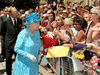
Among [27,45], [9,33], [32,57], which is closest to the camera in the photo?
[32,57]

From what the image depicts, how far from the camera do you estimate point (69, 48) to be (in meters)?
2.53

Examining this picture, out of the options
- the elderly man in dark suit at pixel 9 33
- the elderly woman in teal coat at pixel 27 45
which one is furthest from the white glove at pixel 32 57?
the elderly man in dark suit at pixel 9 33

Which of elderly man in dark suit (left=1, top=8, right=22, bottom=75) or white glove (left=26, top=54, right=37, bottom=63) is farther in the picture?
elderly man in dark suit (left=1, top=8, right=22, bottom=75)

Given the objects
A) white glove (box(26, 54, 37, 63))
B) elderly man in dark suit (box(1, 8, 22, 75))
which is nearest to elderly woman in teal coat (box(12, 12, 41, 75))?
white glove (box(26, 54, 37, 63))

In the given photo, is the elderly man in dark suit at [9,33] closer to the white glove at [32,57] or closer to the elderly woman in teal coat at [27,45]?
the elderly woman in teal coat at [27,45]

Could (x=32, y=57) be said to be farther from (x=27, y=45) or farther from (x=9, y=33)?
(x=9, y=33)

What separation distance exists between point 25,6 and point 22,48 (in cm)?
1909

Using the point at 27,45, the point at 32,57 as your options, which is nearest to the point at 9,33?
the point at 27,45

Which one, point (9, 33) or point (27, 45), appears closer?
point (27, 45)

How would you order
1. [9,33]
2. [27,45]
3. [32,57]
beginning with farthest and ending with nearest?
1. [9,33]
2. [27,45]
3. [32,57]

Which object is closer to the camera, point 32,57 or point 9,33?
point 32,57

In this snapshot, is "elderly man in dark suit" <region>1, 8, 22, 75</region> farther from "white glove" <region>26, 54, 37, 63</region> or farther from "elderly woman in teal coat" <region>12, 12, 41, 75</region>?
"white glove" <region>26, 54, 37, 63</region>

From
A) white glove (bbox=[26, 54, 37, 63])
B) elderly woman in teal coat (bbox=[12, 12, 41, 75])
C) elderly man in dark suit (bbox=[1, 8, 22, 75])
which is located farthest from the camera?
elderly man in dark suit (bbox=[1, 8, 22, 75])

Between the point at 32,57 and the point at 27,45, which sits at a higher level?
the point at 27,45
